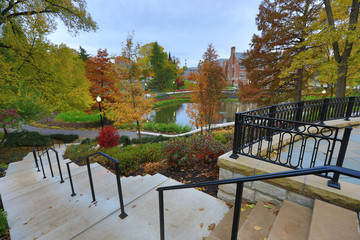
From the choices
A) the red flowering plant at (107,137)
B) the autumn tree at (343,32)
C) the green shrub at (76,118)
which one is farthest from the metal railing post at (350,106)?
the green shrub at (76,118)

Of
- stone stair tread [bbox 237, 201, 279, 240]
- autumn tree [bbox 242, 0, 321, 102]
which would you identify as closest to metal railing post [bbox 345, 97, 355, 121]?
autumn tree [bbox 242, 0, 321, 102]

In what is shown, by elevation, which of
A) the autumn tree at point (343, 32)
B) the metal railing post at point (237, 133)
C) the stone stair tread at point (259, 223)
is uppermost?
the autumn tree at point (343, 32)

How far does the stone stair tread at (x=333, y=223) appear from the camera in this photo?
1.85 meters

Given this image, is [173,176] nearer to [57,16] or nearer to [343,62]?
[57,16]

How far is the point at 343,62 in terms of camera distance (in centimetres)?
858

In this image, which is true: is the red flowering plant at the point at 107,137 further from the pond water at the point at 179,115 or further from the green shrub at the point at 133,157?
the pond water at the point at 179,115

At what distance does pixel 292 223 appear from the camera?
2201 millimetres

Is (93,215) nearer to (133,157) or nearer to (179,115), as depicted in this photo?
(133,157)

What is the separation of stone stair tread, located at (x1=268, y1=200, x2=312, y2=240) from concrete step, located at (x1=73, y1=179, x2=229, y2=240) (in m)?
0.92

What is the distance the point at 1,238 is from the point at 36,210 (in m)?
0.70

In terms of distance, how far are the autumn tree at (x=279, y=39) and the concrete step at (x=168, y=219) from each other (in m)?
10.7

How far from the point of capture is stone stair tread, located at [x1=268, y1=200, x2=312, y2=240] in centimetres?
203

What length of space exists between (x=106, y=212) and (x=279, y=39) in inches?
545

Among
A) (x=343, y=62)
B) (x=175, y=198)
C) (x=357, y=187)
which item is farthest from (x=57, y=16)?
(x=343, y=62)
